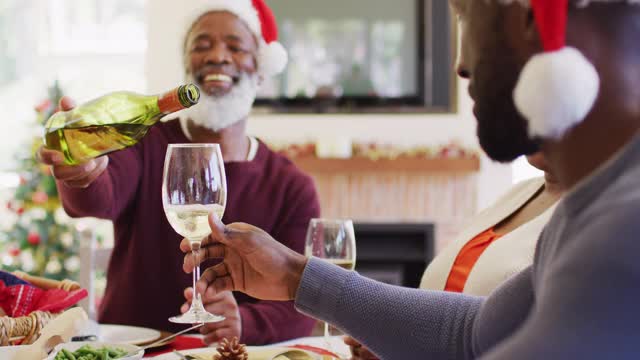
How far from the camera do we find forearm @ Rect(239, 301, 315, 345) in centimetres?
168

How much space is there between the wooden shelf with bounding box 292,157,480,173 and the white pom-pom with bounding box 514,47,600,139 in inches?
136

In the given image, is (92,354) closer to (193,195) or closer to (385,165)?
(193,195)

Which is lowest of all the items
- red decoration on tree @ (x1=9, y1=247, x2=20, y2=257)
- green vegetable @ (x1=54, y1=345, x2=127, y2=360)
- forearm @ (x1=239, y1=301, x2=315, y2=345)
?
red decoration on tree @ (x1=9, y1=247, x2=20, y2=257)

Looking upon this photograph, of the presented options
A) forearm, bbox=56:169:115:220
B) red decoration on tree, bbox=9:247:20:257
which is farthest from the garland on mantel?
forearm, bbox=56:169:115:220

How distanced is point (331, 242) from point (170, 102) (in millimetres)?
354

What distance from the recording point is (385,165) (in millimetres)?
4164

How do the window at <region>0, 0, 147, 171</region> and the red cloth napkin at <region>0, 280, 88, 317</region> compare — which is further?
the window at <region>0, 0, 147, 171</region>

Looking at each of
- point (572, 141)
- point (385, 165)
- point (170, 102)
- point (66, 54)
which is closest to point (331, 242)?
point (170, 102)

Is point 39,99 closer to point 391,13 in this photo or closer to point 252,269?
point 391,13

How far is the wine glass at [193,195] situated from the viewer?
3.81 ft

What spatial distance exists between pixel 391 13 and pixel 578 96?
3.65 m

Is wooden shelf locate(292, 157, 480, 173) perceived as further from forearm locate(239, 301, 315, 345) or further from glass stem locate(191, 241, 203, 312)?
glass stem locate(191, 241, 203, 312)

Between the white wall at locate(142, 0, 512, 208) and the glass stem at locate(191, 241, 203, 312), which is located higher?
the white wall at locate(142, 0, 512, 208)

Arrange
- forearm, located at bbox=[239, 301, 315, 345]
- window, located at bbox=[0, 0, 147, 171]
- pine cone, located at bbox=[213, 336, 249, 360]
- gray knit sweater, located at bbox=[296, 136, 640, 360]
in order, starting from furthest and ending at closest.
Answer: window, located at bbox=[0, 0, 147, 171]
forearm, located at bbox=[239, 301, 315, 345]
pine cone, located at bbox=[213, 336, 249, 360]
gray knit sweater, located at bbox=[296, 136, 640, 360]
